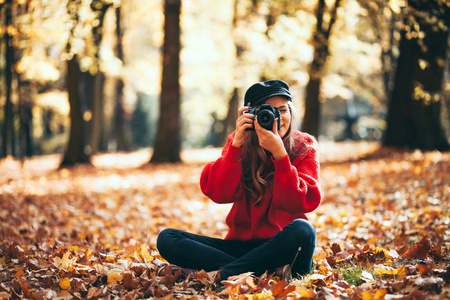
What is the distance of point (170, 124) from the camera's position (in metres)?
12.7

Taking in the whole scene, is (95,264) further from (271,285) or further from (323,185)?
(323,185)

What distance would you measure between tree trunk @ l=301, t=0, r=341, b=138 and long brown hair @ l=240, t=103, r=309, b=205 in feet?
16.3

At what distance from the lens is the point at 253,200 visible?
3.03 meters

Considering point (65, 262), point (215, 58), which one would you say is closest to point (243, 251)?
point (65, 262)

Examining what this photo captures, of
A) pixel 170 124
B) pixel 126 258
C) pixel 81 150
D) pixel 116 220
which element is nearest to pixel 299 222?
pixel 126 258

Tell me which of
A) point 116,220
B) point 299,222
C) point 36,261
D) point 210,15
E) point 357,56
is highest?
point 210,15

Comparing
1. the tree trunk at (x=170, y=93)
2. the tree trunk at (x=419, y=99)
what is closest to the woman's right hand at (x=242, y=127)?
the tree trunk at (x=419, y=99)

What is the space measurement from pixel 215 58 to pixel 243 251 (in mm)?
17164

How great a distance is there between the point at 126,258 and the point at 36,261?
2.35ft

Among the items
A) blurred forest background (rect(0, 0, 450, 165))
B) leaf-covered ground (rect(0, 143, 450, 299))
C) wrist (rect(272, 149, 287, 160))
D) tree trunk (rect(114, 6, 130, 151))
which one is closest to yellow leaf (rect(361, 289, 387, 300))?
leaf-covered ground (rect(0, 143, 450, 299))

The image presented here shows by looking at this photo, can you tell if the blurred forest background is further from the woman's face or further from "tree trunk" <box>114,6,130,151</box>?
the woman's face

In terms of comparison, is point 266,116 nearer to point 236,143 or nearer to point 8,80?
point 236,143

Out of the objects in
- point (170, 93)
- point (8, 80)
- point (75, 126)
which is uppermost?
point (8, 80)

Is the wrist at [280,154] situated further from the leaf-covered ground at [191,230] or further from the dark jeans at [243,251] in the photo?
the leaf-covered ground at [191,230]
